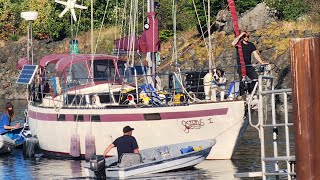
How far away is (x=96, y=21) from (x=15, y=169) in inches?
1685

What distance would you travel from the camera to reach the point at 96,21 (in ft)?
242

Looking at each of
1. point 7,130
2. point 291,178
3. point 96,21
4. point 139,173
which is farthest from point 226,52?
point 291,178

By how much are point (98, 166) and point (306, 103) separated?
513 inches

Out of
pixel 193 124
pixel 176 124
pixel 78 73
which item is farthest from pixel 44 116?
pixel 193 124

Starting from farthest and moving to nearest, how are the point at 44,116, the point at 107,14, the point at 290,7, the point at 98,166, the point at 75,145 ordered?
the point at 107,14, the point at 290,7, the point at 44,116, the point at 75,145, the point at 98,166

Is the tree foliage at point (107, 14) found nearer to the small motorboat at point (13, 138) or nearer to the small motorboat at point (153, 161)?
the small motorboat at point (13, 138)

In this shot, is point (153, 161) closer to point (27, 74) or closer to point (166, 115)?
point (166, 115)

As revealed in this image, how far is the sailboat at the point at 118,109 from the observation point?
3086 cm

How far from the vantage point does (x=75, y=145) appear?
33.4 m

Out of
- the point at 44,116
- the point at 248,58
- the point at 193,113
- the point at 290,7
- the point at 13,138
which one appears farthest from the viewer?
the point at 290,7

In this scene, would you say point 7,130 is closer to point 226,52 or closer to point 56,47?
point 226,52

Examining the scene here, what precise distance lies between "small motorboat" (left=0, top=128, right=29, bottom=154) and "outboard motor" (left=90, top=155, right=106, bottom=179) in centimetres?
882

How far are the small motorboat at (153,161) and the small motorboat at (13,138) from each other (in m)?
7.48

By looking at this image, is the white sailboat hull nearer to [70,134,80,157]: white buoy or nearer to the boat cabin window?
[70,134,80,157]: white buoy
